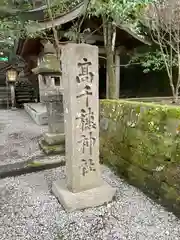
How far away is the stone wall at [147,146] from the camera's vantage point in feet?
7.27

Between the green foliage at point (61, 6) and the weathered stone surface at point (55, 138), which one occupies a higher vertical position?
the green foliage at point (61, 6)

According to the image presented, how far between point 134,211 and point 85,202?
0.54 m

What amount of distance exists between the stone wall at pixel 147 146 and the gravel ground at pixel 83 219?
0.69 feet

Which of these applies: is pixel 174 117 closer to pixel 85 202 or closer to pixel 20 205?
pixel 85 202

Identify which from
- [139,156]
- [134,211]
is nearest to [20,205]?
[134,211]

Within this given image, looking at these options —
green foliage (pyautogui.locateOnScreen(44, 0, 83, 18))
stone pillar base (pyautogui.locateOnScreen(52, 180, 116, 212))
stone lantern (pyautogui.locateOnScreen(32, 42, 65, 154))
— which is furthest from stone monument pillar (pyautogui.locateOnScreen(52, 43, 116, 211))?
green foliage (pyautogui.locateOnScreen(44, 0, 83, 18))

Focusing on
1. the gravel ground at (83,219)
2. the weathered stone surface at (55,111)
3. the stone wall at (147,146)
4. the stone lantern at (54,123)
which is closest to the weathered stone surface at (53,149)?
the stone lantern at (54,123)

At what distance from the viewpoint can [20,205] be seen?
8.00 ft

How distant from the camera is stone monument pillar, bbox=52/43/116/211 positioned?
2250 mm

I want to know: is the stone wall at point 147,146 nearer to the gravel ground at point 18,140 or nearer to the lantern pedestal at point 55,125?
the lantern pedestal at point 55,125

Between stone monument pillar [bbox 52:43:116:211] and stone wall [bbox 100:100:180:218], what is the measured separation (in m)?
0.50

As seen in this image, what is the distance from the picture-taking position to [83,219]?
2193mm

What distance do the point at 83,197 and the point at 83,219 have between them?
0.81ft

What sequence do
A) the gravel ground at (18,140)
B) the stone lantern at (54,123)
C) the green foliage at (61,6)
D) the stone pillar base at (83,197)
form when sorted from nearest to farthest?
the stone pillar base at (83,197)
the gravel ground at (18,140)
the stone lantern at (54,123)
the green foliage at (61,6)
